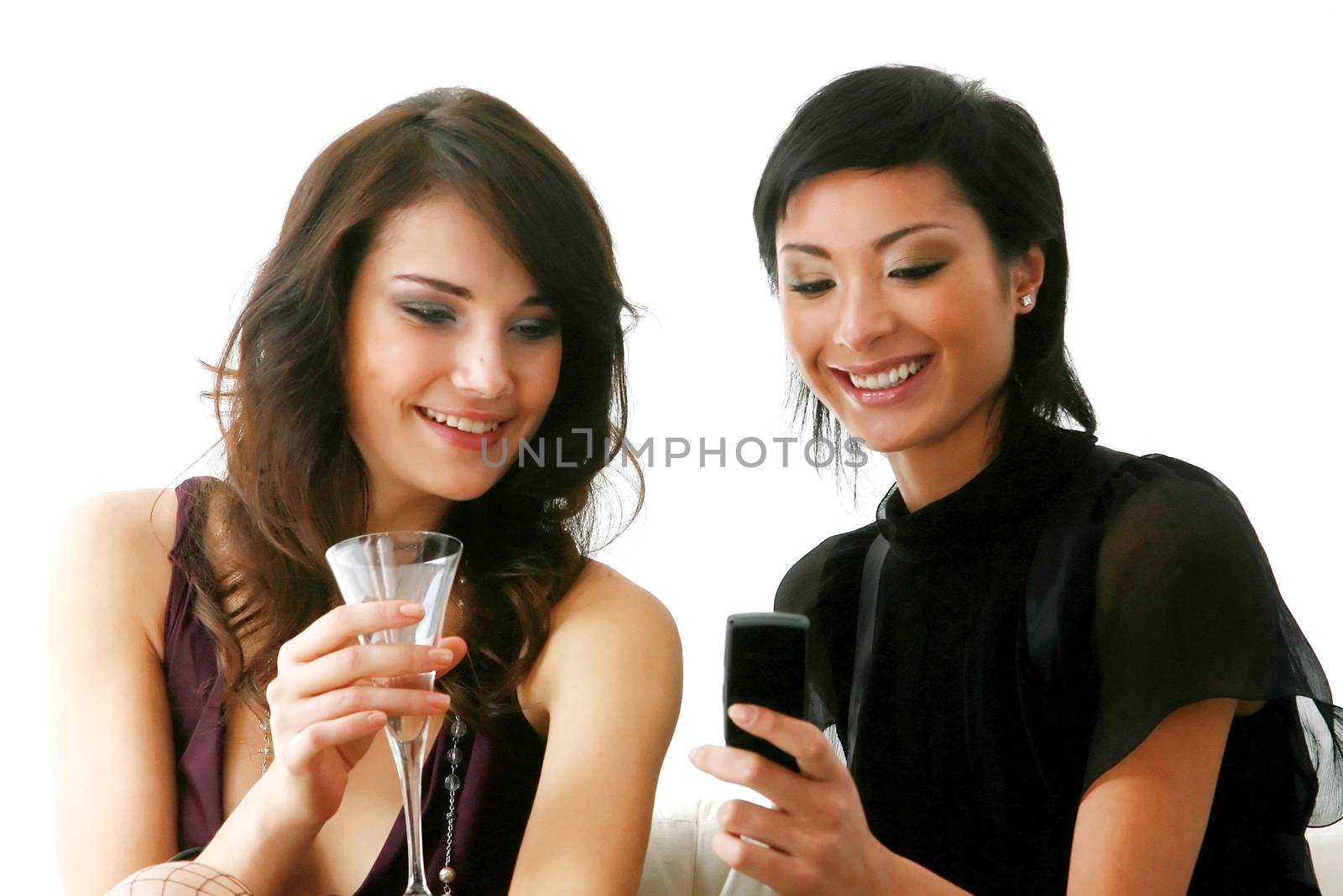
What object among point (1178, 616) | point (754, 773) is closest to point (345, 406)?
point (754, 773)

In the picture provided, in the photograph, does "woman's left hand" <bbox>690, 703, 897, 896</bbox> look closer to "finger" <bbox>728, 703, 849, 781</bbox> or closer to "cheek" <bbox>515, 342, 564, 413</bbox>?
"finger" <bbox>728, 703, 849, 781</bbox>

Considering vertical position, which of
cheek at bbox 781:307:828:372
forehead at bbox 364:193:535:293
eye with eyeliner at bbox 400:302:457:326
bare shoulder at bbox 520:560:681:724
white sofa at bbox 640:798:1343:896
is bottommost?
white sofa at bbox 640:798:1343:896

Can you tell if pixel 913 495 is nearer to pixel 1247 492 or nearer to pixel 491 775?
pixel 491 775

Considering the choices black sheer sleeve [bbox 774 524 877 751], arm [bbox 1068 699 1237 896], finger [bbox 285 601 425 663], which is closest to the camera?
finger [bbox 285 601 425 663]

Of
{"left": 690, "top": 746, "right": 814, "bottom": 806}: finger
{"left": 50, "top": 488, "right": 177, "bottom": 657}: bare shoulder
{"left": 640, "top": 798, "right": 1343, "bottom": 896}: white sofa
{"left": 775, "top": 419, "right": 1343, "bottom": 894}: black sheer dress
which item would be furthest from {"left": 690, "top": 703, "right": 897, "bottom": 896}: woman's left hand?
{"left": 50, "top": 488, "right": 177, "bottom": 657}: bare shoulder

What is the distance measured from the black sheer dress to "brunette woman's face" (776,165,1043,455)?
13cm

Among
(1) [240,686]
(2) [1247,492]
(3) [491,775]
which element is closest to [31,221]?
(1) [240,686]

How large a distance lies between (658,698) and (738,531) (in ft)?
3.58

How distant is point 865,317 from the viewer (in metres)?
1.64

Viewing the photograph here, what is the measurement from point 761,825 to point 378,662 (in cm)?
41

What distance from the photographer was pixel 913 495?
5.89ft

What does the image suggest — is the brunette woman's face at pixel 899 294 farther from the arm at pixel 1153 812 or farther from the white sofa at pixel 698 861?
the white sofa at pixel 698 861

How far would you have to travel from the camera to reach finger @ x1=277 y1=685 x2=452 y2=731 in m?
1.25

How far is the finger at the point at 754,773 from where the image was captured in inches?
49.6
